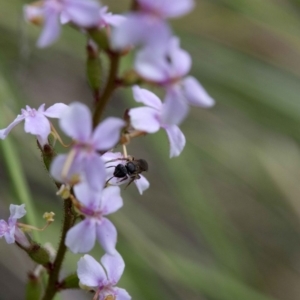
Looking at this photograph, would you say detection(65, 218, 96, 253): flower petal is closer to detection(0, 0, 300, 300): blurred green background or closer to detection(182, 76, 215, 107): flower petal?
detection(182, 76, 215, 107): flower petal

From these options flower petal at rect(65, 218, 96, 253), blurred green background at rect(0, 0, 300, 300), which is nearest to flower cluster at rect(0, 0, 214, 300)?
flower petal at rect(65, 218, 96, 253)

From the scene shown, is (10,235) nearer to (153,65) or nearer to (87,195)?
(87,195)

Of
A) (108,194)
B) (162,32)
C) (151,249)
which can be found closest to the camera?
(162,32)

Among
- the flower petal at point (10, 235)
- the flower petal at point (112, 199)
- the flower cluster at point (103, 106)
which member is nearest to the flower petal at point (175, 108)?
the flower cluster at point (103, 106)

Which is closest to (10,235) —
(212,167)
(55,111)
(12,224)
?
(12,224)

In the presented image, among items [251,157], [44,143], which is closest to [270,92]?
[251,157]

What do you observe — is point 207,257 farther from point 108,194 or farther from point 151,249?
point 108,194
